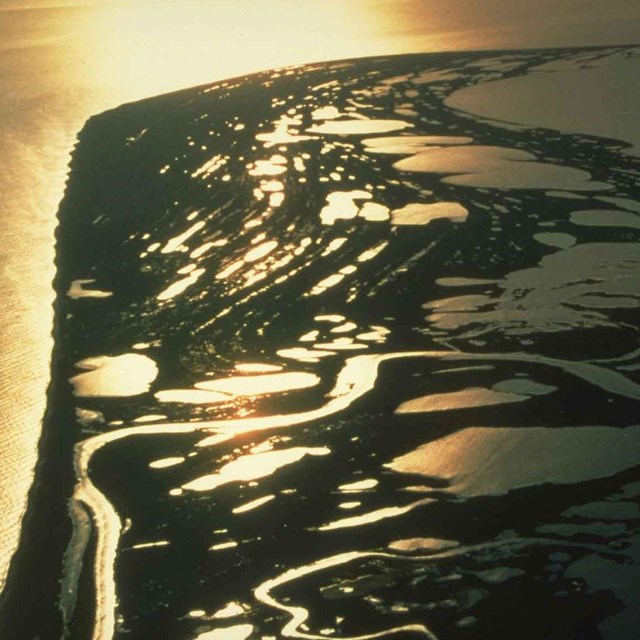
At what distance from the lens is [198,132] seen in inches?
85.1

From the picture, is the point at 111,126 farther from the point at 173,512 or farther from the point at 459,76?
the point at 173,512

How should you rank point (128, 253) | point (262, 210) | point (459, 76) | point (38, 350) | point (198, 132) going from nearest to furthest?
point (38, 350) → point (128, 253) → point (262, 210) → point (198, 132) → point (459, 76)

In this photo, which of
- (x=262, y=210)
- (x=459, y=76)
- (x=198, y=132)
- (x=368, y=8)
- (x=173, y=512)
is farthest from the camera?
(x=368, y=8)

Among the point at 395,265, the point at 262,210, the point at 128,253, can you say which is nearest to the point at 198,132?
the point at 262,210

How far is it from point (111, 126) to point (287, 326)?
1152 mm

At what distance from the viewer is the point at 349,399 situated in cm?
105

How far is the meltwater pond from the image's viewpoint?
770mm

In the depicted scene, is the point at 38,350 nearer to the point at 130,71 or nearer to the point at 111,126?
the point at 111,126

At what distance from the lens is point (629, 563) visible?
0.78m

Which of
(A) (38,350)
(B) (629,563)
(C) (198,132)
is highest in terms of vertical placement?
(C) (198,132)

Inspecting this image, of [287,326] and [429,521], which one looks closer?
[429,521]

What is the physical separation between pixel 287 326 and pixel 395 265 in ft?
0.70

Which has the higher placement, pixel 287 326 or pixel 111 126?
pixel 111 126

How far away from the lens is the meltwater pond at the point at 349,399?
770 mm
